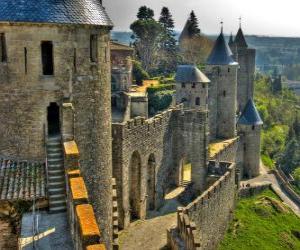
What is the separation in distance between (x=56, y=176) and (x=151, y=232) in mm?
12039

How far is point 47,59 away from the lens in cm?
1434

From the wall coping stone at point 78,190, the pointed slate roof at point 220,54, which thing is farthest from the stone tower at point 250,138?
the wall coping stone at point 78,190

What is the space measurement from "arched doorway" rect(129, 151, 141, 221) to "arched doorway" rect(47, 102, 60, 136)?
37.5ft

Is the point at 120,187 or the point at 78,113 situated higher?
the point at 78,113

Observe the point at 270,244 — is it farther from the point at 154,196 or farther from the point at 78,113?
the point at 78,113

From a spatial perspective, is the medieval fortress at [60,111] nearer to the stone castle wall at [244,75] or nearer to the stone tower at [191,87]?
the stone tower at [191,87]

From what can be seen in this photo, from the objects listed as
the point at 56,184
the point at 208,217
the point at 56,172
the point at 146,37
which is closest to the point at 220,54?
the point at 208,217

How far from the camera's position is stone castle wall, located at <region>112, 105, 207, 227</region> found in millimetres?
24267

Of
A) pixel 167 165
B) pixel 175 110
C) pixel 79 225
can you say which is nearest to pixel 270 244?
pixel 167 165

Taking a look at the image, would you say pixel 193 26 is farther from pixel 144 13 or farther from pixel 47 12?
pixel 47 12

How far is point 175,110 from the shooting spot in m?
31.5

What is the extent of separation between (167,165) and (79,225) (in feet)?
68.9

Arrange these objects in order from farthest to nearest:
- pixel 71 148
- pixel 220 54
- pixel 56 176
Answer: pixel 220 54 → pixel 56 176 → pixel 71 148

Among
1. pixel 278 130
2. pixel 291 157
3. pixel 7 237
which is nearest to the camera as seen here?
pixel 7 237
